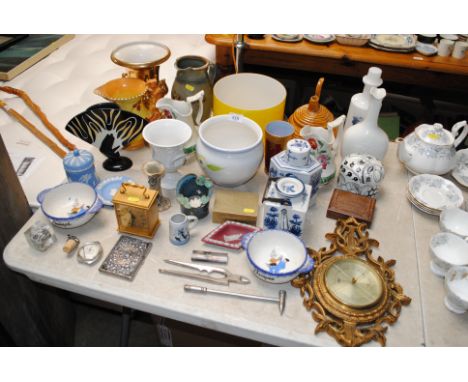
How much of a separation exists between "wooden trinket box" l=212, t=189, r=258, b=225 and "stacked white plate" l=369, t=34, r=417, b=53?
65.6 inches

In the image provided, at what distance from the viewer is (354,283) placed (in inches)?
40.3

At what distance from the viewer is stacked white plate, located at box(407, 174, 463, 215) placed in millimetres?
1229

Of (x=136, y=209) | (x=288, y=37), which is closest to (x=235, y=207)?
(x=136, y=209)

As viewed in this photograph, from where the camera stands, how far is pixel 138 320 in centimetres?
186

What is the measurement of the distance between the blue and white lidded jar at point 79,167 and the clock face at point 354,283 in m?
0.78

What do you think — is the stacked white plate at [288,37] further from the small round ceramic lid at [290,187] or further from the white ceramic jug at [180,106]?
the small round ceramic lid at [290,187]

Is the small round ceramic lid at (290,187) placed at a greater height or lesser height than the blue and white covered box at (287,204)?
greater

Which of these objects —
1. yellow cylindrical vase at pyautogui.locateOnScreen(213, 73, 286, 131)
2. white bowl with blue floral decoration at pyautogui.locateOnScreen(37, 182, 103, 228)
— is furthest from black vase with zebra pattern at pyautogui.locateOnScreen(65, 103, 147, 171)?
yellow cylindrical vase at pyautogui.locateOnScreen(213, 73, 286, 131)

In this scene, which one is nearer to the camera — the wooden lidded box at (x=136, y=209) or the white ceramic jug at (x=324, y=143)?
the wooden lidded box at (x=136, y=209)

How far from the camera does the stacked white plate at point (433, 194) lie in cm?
123

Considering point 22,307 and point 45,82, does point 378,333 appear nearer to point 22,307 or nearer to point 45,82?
point 22,307

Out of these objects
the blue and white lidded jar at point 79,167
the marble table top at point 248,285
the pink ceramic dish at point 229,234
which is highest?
the blue and white lidded jar at point 79,167

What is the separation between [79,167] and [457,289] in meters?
1.11

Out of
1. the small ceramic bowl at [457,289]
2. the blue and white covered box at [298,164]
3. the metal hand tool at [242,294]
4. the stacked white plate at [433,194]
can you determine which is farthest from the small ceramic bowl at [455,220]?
the metal hand tool at [242,294]
